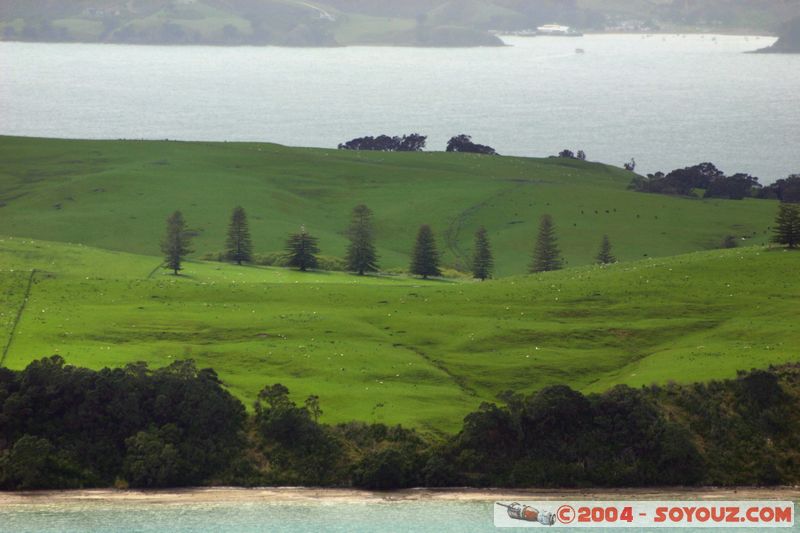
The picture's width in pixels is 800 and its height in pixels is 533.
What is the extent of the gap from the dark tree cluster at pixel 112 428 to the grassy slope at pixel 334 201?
57827 mm

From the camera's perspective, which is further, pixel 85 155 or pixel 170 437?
pixel 85 155

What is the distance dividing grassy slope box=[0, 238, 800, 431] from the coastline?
5.30m

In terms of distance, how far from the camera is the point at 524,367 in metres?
74.7

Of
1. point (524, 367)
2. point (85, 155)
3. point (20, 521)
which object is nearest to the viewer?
point (20, 521)

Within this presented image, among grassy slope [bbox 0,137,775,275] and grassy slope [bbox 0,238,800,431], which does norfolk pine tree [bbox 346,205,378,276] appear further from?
grassy slope [bbox 0,238,800,431]

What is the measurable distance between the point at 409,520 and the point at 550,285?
3446 cm

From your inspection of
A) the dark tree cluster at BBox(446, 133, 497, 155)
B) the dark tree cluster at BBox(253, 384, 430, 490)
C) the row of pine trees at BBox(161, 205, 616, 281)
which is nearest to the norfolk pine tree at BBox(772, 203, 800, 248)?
the row of pine trees at BBox(161, 205, 616, 281)

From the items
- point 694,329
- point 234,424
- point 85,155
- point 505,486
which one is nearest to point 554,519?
point 505,486

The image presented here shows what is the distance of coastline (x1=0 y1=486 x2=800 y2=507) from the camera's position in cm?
6053

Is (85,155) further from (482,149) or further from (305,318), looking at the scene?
(305,318)

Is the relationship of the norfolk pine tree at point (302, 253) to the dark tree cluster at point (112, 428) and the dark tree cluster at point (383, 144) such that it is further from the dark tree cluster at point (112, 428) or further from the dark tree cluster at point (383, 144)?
the dark tree cluster at point (383, 144)

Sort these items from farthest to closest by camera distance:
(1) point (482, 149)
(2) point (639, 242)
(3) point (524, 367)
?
(1) point (482, 149) < (2) point (639, 242) < (3) point (524, 367)

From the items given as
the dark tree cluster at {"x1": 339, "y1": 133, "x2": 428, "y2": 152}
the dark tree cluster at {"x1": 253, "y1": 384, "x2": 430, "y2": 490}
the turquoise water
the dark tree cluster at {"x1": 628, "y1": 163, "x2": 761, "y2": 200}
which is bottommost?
the turquoise water

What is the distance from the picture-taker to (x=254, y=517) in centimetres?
5919
